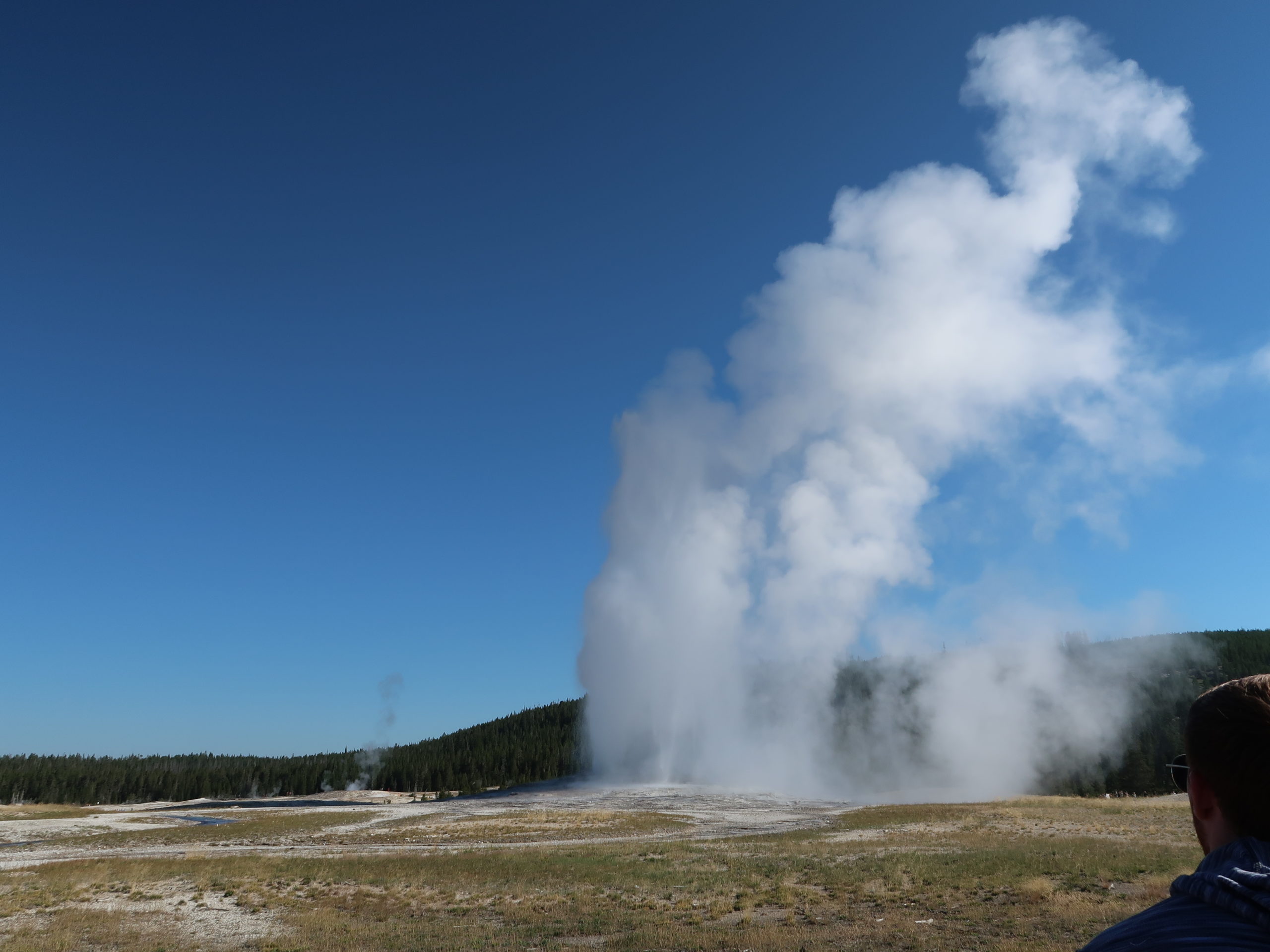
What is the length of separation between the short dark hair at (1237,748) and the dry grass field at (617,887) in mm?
17979

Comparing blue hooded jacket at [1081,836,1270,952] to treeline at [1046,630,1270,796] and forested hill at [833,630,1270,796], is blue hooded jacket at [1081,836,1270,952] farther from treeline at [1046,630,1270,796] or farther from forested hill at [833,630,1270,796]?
forested hill at [833,630,1270,796]

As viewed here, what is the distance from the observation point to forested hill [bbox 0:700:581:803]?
132000 mm

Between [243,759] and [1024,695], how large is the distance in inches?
6752

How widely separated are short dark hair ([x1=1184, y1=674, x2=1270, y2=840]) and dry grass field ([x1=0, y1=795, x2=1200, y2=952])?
59.0ft

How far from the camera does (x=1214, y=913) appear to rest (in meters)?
1.85

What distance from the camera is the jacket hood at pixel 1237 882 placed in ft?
5.75

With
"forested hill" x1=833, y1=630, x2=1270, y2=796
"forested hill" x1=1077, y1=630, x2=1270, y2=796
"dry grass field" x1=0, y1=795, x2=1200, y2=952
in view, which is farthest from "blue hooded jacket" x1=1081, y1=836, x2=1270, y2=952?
"forested hill" x1=833, y1=630, x2=1270, y2=796

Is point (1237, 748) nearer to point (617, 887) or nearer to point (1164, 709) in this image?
point (617, 887)

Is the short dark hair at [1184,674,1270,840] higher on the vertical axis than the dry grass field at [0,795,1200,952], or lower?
higher

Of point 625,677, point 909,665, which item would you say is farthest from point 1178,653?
point 625,677

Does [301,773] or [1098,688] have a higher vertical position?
[1098,688]

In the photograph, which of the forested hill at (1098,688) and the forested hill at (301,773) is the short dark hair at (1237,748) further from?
the forested hill at (301,773)

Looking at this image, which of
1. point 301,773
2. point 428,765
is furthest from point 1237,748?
point 301,773

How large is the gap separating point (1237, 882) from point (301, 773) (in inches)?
6573
